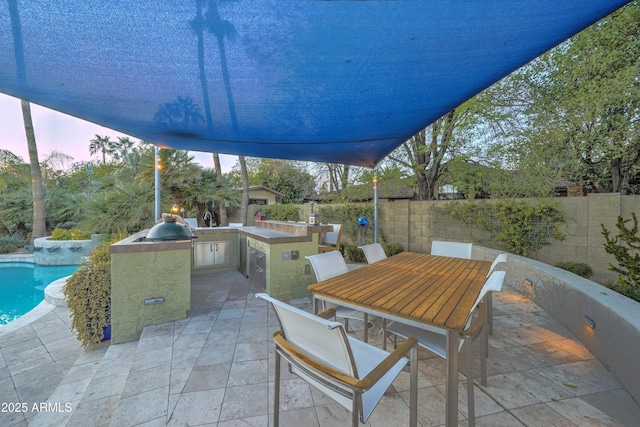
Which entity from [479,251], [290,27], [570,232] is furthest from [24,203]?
[570,232]

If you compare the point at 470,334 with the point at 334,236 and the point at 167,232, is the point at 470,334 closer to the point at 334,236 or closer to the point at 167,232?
the point at 167,232

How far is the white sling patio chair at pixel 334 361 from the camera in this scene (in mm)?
1147

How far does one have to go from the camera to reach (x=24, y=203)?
12.8 metres

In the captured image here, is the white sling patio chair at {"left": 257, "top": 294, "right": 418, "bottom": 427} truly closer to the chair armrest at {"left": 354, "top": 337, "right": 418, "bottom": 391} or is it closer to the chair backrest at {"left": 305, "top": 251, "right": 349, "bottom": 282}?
the chair armrest at {"left": 354, "top": 337, "right": 418, "bottom": 391}

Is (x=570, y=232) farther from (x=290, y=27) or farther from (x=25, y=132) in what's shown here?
(x=25, y=132)

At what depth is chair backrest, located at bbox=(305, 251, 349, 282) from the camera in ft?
8.54

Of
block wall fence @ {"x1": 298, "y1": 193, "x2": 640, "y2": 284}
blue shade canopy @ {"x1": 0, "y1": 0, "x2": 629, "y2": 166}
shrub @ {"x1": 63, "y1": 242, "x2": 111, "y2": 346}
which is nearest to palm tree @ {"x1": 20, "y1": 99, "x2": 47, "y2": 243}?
shrub @ {"x1": 63, "y1": 242, "x2": 111, "y2": 346}

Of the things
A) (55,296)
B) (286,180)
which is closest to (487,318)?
(55,296)

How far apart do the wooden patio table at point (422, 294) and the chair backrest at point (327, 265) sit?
18 cm

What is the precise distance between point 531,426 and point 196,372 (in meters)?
2.48

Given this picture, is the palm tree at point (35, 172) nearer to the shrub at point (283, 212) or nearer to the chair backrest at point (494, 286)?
the shrub at point (283, 212)

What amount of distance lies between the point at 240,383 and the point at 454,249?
3.35m

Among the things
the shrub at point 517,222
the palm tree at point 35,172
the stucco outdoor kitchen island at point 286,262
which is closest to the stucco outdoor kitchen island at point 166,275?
the stucco outdoor kitchen island at point 286,262

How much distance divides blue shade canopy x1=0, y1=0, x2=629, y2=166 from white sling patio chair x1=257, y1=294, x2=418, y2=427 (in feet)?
4.72
